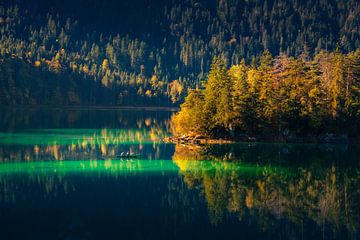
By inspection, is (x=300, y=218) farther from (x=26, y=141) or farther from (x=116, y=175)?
(x=26, y=141)

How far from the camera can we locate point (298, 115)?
81.8m

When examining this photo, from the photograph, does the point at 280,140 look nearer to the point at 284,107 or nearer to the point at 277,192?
the point at 284,107

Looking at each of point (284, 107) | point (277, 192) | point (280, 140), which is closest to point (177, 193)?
point (277, 192)

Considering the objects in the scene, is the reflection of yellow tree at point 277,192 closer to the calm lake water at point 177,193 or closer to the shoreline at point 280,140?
the calm lake water at point 177,193

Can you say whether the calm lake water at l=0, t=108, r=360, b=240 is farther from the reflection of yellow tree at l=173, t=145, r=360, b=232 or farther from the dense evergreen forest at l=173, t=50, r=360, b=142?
the dense evergreen forest at l=173, t=50, r=360, b=142

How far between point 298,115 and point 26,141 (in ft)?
128

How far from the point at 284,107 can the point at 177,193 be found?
4181cm

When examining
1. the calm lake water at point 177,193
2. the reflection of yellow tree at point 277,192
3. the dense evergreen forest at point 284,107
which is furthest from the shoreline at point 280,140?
the reflection of yellow tree at point 277,192

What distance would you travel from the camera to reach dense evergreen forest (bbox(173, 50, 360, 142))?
81562 millimetres

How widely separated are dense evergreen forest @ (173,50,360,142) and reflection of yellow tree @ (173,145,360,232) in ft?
75.2

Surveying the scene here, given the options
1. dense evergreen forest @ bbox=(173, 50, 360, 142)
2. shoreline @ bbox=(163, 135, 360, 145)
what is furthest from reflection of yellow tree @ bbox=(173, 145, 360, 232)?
dense evergreen forest @ bbox=(173, 50, 360, 142)

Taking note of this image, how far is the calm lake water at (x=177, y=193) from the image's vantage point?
3362 centimetres

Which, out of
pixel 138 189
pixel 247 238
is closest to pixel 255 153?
pixel 138 189

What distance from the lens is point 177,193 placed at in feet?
143
